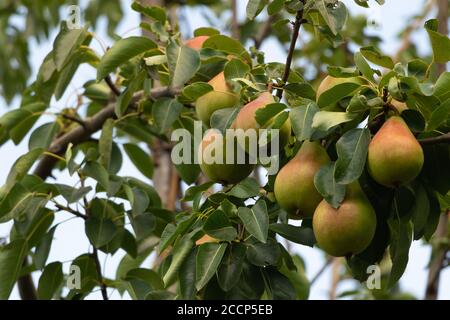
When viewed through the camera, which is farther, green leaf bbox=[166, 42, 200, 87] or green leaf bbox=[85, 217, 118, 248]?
green leaf bbox=[85, 217, 118, 248]

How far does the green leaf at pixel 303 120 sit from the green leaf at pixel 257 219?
16 cm

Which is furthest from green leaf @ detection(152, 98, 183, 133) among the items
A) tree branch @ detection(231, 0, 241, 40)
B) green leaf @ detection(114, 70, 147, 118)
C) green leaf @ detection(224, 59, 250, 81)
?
tree branch @ detection(231, 0, 241, 40)

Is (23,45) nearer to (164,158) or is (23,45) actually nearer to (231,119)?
(164,158)

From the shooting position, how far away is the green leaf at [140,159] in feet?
7.51

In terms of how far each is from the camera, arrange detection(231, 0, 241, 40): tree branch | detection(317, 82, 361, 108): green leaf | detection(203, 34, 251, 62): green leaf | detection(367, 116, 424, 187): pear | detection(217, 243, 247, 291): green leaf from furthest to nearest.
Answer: detection(231, 0, 241, 40): tree branch → detection(203, 34, 251, 62): green leaf → detection(217, 243, 247, 291): green leaf → detection(317, 82, 361, 108): green leaf → detection(367, 116, 424, 187): pear

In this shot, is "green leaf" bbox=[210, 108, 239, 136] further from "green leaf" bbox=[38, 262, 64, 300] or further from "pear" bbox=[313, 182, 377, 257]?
"green leaf" bbox=[38, 262, 64, 300]

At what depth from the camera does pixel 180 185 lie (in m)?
2.76

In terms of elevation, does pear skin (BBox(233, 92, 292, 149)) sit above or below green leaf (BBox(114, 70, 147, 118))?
below

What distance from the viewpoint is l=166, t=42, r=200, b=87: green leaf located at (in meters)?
1.62

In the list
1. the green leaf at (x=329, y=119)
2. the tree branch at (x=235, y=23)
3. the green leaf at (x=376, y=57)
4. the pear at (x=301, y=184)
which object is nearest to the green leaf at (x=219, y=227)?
the pear at (x=301, y=184)

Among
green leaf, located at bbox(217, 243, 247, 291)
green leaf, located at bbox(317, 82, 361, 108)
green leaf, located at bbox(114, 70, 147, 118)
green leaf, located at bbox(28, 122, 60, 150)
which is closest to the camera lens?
green leaf, located at bbox(317, 82, 361, 108)

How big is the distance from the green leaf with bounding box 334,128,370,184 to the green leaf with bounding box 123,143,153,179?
977mm

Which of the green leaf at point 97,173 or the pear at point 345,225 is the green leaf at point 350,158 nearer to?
the pear at point 345,225

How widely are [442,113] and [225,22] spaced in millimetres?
2203
